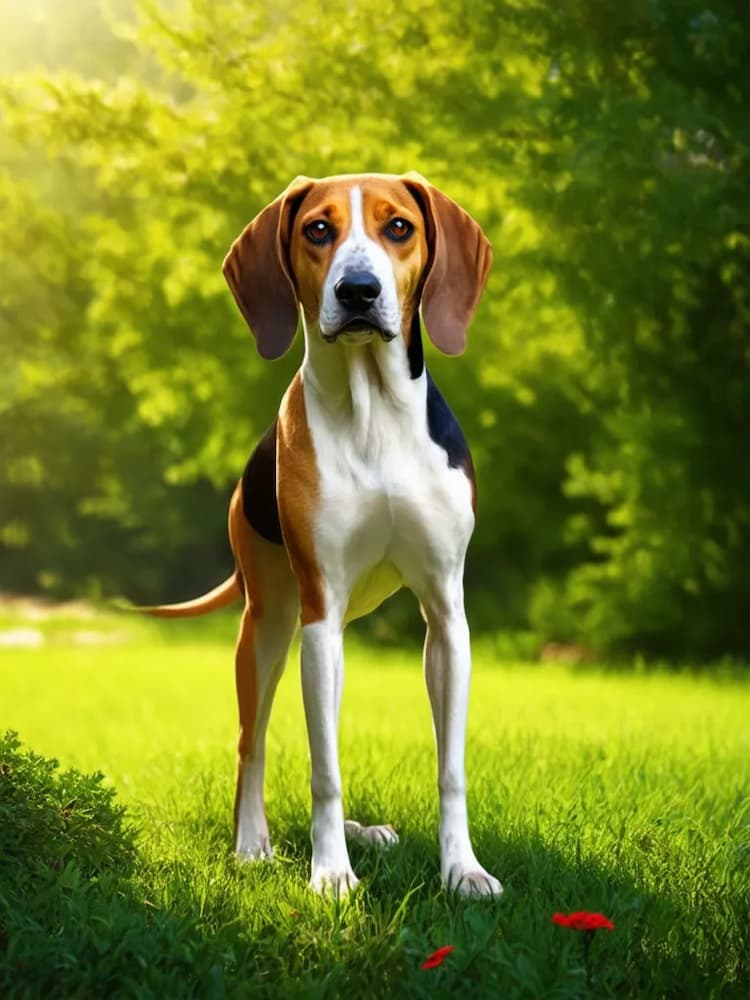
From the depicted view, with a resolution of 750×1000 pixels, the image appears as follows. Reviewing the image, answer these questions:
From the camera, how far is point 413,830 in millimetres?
5324

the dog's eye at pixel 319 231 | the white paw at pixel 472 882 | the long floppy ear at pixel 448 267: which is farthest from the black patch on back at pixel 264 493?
the white paw at pixel 472 882

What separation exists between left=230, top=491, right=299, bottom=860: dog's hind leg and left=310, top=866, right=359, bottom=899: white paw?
68 cm

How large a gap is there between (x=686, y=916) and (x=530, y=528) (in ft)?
39.8

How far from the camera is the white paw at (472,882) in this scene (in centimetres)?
429

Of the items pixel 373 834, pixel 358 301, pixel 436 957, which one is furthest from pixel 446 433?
pixel 436 957

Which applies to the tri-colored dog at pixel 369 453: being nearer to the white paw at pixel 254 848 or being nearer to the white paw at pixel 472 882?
the white paw at pixel 472 882

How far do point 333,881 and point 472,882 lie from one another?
0.44 metres

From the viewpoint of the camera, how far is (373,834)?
511cm

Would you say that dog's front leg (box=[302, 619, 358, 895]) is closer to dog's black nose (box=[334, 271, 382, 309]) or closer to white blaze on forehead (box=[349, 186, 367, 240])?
dog's black nose (box=[334, 271, 382, 309])

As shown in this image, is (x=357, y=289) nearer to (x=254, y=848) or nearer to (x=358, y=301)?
(x=358, y=301)

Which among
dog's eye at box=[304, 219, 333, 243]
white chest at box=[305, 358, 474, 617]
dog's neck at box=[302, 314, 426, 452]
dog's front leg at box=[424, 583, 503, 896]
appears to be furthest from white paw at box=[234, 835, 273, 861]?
dog's eye at box=[304, 219, 333, 243]

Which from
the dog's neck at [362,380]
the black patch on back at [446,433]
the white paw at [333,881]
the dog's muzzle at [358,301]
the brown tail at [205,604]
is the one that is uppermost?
the dog's muzzle at [358,301]

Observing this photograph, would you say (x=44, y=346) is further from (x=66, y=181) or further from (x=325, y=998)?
(x=325, y=998)

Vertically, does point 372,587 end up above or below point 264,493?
below
